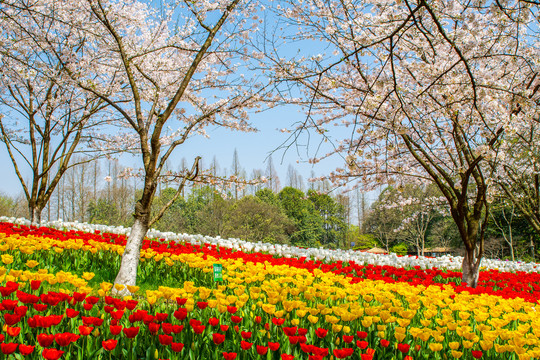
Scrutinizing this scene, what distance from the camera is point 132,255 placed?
4.04 m

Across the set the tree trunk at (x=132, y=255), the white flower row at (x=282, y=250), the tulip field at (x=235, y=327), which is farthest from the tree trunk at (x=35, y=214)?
the tree trunk at (x=132, y=255)

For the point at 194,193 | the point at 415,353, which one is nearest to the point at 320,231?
the point at 194,193

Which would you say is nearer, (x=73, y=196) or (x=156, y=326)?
(x=156, y=326)

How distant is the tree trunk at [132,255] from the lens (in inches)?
157

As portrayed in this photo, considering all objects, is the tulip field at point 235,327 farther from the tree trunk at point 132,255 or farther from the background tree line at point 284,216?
the background tree line at point 284,216

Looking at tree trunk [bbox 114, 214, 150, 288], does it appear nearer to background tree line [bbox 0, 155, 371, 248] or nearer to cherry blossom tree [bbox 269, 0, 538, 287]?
cherry blossom tree [bbox 269, 0, 538, 287]

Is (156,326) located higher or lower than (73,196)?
lower

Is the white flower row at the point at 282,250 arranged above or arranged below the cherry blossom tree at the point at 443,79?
below

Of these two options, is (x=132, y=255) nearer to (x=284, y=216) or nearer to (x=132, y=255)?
(x=132, y=255)

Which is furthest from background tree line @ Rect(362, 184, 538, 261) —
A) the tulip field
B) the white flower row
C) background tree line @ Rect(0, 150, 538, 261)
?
the tulip field

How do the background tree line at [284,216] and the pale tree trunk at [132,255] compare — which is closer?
the pale tree trunk at [132,255]

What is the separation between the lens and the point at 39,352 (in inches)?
79.5

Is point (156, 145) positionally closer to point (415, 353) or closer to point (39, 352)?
point (39, 352)

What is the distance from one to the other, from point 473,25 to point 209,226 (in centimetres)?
1605
